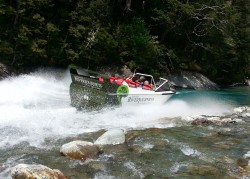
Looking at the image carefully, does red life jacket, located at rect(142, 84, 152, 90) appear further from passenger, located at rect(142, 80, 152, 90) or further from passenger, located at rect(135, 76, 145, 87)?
passenger, located at rect(135, 76, 145, 87)

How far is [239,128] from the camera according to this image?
15922mm

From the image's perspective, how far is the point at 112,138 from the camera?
1216 centimetres

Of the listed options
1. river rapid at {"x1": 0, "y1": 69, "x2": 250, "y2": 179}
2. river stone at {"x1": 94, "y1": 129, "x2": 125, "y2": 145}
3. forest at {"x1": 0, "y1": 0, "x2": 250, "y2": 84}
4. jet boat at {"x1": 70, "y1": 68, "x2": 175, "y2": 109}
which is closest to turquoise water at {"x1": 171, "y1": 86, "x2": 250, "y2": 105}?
forest at {"x1": 0, "y1": 0, "x2": 250, "y2": 84}

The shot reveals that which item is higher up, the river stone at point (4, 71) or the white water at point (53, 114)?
the river stone at point (4, 71)

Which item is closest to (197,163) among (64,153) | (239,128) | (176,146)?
(176,146)

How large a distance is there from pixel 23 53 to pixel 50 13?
4.07 metres

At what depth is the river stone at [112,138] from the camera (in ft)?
39.4

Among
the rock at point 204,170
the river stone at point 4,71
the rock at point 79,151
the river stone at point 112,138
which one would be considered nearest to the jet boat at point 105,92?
the river stone at point 112,138

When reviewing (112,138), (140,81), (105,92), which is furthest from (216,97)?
(112,138)

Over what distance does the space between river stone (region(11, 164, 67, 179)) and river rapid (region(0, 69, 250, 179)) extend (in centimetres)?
49

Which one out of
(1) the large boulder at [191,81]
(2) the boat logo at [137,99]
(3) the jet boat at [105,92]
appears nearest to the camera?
(3) the jet boat at [105,92]

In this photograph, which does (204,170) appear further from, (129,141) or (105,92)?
(105,92)

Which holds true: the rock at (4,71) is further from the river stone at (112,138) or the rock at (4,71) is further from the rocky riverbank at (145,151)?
the river stone at (112,138)

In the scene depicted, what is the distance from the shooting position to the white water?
13.1 m
